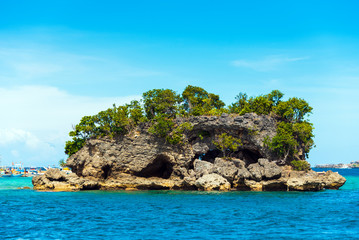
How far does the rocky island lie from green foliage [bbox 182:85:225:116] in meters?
1.25

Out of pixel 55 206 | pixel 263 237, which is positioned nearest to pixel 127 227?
pixel 263 237

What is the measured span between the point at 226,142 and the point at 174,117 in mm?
8122

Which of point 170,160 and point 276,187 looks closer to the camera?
point 276,187

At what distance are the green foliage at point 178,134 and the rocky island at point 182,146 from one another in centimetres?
7

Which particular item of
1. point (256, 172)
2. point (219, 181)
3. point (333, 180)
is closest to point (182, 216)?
point (219, 181)

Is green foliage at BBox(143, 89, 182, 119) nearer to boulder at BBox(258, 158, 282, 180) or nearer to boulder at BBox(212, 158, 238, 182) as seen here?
boulder at BBox(212, 158, 238, 182)

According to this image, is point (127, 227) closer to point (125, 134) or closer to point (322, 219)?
point (322, 219)

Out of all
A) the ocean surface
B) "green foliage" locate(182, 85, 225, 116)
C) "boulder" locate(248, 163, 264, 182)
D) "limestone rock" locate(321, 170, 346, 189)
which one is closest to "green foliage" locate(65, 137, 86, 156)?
the ocean surface

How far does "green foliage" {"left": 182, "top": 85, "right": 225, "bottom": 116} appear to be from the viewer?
171 feet

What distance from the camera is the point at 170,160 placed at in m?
48.2

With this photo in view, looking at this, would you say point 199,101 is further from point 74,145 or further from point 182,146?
point 74,145

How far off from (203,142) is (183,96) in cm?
Answer: 850

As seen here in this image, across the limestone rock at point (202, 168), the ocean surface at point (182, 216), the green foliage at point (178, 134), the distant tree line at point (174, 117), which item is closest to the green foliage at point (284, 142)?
the distant tree line at point (174, 117)

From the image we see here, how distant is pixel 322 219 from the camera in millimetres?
26516
